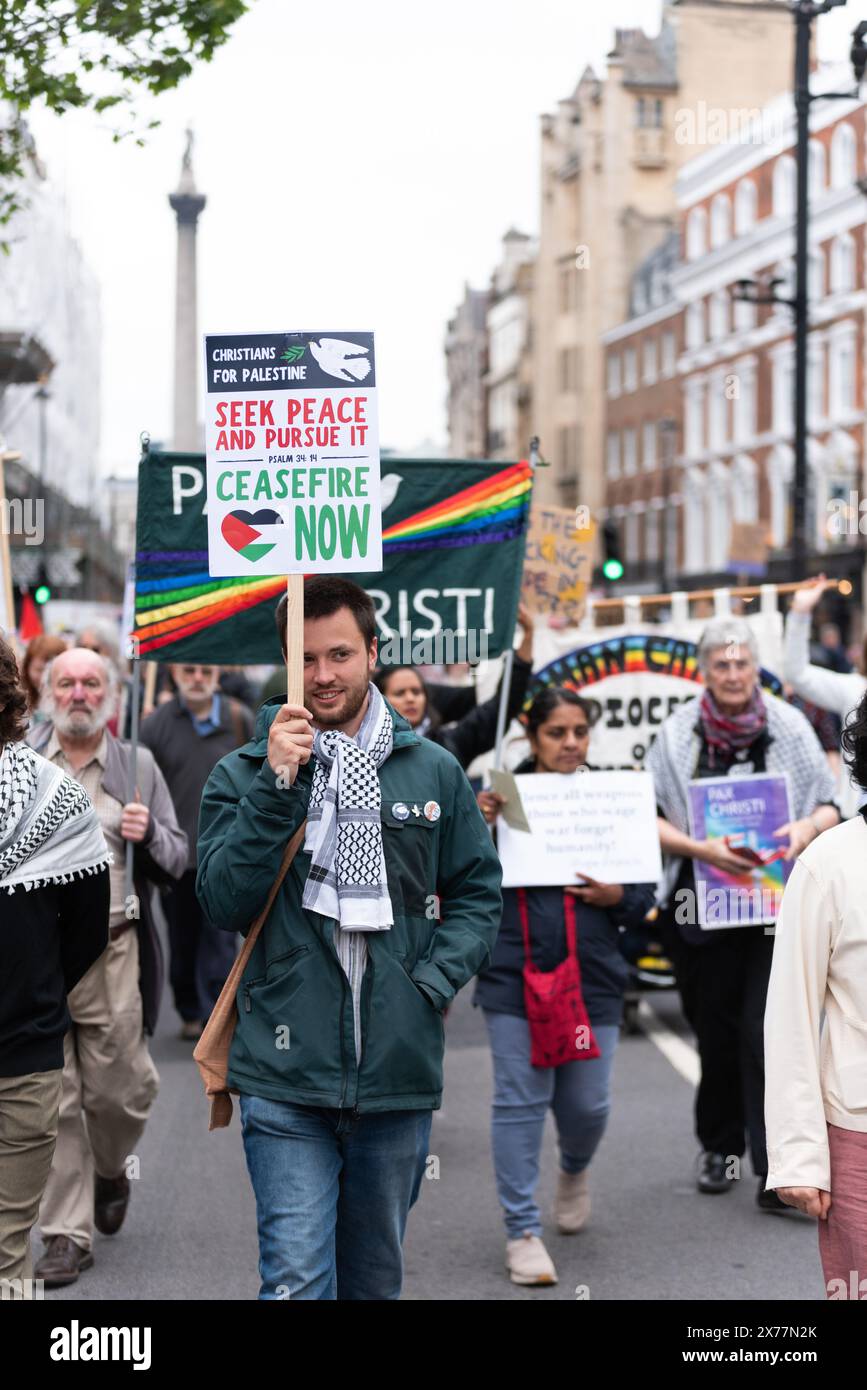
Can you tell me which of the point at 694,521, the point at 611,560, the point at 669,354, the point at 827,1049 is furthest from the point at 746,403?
the point at 827,1049

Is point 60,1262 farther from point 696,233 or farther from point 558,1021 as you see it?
point 696,233

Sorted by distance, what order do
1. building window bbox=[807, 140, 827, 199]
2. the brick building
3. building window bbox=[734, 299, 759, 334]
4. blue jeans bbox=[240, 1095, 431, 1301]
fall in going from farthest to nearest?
building window bbox=[734, 299, 759, 334], building window bbox=[807, 140, 827, 199], the brick building, blue jeans bbox=[240, 1095, 431, 1301]

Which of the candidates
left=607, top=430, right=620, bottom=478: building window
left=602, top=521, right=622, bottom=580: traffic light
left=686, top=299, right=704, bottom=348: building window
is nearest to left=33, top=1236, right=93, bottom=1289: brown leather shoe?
left=602, top=521, right=622, bottom=580: traffic light

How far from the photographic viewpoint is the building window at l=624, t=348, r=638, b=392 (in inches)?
2746

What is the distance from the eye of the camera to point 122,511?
372 ft

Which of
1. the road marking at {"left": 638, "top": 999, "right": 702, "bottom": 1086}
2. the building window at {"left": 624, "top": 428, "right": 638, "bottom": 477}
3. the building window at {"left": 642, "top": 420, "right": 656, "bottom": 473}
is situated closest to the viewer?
the road marking at {"left": 638, "top": 999, "right": 702, "bottom": 1086}

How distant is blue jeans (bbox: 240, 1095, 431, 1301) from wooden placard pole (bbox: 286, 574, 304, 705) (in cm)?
85

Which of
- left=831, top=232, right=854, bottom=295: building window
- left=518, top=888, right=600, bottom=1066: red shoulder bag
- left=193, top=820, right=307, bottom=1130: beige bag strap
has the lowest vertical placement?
left=518, top=888, right=600, bottom=1066: red shoulder bag

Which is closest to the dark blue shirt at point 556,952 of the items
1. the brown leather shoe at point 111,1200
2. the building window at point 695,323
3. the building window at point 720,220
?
the brown leather shoe at point 111,1200

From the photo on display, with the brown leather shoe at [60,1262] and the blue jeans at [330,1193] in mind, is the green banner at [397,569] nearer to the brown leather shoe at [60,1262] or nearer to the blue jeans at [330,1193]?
the brown leather shoe at [60,1262]

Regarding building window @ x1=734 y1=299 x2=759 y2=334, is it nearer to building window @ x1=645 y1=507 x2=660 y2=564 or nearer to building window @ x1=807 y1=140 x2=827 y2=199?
building window @ x1=807 y1=140 x2=827 y2=199

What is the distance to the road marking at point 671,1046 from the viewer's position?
9422 mm

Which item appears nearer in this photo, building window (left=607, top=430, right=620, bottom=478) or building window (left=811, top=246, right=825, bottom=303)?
building window (left=811, top=246, right=825, bottom=303)

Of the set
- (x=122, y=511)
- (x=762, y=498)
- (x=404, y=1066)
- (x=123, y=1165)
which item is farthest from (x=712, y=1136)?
(x=122, y=511)
